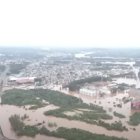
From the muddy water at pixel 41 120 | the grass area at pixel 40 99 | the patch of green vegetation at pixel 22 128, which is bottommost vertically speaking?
the muddy water at pixel 41 120

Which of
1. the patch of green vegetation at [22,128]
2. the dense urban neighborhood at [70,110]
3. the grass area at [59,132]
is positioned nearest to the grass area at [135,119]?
the dense urban neighborhood at [70,110]

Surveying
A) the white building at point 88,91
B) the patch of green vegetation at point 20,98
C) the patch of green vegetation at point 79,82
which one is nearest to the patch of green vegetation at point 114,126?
the patch of green vegetation at point 20,98

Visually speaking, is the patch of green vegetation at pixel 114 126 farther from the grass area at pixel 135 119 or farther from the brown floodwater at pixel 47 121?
the grass area at pixel 135 119

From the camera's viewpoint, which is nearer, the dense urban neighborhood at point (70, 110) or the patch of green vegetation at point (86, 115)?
the dense urban neighborhood at point (70, 110)

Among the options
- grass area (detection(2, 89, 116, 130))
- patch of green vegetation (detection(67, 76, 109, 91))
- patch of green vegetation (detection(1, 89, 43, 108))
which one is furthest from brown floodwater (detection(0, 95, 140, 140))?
patch of green vegetation (detection(67, 76, 109, 91))

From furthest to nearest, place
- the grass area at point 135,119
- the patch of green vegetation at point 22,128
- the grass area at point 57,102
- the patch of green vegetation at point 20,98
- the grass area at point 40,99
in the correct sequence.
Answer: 1. the patch of green vegetation at point 20,98
2. the grass area at point 40,99
3. the grass area at point 57,102
4. the grass area at point 135,119
5. the patch of green vegetation at point 22,128

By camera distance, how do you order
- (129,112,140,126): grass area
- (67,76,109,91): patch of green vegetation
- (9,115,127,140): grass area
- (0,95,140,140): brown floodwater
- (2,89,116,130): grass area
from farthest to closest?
(67,76,109,91): patch of green vegetation < (2,89,116,130): grass area < (129,112,140,126): grass area < (0,95,140,140): brown floodwater < (9,115,127,140): grass area

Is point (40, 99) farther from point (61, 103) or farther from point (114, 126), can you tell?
point (114, 126)

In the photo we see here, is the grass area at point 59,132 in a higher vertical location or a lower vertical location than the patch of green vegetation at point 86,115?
lower

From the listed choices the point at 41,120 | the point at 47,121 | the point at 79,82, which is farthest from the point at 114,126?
the point at 79,82

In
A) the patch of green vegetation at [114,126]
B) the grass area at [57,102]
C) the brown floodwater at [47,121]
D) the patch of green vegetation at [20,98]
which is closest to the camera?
the brown floodwater at [47,121]

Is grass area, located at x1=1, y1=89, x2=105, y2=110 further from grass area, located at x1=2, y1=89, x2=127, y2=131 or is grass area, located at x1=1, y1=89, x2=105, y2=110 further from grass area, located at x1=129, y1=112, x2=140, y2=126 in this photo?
grass area, located at x1=129, y1=112, x2=140, y2=126
